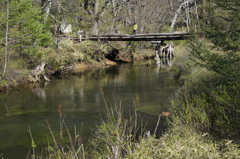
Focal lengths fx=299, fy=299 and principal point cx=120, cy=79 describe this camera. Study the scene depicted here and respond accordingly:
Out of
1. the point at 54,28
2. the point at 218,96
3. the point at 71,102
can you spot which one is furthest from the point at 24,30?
the point at 218,96

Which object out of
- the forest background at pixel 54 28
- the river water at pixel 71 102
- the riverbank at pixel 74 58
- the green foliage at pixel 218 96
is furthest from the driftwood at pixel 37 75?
the green foliage at pixel 218 96

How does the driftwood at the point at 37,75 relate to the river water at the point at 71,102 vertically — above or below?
above

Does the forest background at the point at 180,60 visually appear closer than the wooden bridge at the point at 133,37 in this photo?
Yes

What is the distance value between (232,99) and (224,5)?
2.74 m

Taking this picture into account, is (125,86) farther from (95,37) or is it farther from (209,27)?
(95,37)

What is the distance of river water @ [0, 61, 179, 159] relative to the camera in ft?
30.9

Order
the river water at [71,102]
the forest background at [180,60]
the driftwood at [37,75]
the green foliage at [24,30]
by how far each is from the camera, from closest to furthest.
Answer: the forest background at [180,60], the river water at [71,102], the green foliage at [24,30], the driftwood at [37,75]

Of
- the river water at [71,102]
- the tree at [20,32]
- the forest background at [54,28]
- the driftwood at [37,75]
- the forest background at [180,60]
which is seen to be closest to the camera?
the forest background at [180,60]

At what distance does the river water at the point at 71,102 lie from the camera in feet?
30.9

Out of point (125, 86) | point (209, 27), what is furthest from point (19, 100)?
point (209, 27)

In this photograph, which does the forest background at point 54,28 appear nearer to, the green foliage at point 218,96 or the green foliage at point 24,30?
the green foliage at point 24,30

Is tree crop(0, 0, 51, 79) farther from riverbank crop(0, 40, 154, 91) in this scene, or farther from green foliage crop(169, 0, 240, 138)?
green foliage crop(169, 0, 240, 138)

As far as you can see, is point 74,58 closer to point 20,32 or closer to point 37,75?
point 37,75

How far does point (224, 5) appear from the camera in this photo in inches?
313
